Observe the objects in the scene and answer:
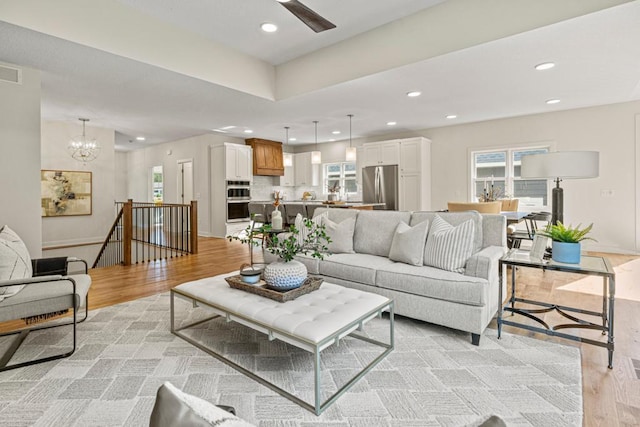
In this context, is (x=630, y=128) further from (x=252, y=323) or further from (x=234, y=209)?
(x=234, y=209)

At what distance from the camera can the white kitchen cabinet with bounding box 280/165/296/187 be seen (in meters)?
9.49

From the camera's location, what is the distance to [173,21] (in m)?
3.70

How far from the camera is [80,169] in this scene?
281 inches

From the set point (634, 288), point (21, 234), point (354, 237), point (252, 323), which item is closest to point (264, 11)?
point (354, 237)

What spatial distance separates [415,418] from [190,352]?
1.53 m

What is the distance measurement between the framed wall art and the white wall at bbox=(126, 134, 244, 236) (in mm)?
2306

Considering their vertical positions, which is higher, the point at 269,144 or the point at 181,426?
the point at 269,144

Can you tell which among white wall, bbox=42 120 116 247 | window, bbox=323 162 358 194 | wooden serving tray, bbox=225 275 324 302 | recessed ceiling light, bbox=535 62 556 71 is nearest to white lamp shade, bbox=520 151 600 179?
recessed ceiling light, bbox=535 62 556 71

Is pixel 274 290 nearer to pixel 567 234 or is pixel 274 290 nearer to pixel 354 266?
pixel 354 266

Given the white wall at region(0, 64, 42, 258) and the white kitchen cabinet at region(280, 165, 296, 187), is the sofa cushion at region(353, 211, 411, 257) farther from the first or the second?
the white kitchen cabinet at region(280, 165, 296, 187)

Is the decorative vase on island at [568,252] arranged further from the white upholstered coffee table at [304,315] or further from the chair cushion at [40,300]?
the chair cushion at [40,300]

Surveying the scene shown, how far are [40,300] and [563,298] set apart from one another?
14.9 feet

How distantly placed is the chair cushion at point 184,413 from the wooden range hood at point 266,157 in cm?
832

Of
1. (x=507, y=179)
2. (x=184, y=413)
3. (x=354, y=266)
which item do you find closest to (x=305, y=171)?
(x=507, y=179)
